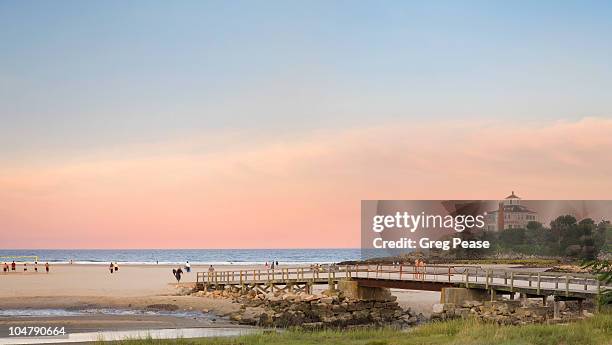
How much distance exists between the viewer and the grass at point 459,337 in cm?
2036

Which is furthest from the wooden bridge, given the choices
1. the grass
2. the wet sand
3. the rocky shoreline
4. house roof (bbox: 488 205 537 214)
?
house roof (bbox: 488 205 537 214)

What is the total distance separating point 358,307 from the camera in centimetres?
4228

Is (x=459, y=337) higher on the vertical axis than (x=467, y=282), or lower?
lower

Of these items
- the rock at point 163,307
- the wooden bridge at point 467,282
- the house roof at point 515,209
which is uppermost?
the house roof at point 515,209

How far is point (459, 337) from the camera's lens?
68.8 ft

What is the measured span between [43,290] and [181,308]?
16.8 metres

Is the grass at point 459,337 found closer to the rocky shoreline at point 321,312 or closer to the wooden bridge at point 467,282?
the wooden bridge at point 467,282

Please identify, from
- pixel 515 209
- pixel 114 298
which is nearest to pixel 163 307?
pixel 114 298

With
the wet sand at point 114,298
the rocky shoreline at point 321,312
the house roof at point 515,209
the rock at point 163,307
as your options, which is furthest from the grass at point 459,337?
the house roof at point 515,209

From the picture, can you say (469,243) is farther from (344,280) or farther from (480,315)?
(480,315)

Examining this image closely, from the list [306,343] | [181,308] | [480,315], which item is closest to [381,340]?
[306,343]

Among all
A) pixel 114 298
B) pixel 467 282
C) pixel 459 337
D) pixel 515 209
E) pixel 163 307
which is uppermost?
pixel 515 209

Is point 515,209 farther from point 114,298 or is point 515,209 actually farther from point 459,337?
point 459,337

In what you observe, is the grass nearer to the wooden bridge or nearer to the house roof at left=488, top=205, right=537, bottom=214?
the wooden bridge
